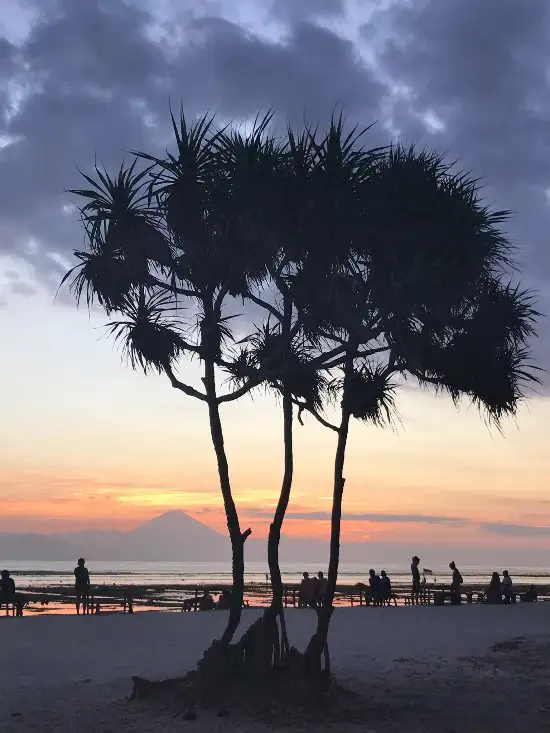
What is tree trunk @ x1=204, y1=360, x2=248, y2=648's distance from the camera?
43.2 ft

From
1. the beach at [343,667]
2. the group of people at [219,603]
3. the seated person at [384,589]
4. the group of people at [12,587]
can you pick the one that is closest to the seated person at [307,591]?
the beach at [343,667]

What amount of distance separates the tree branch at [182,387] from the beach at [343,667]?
189 inches

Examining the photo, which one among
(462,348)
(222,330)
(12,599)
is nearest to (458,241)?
(462,348)

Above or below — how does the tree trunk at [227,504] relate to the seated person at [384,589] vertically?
above

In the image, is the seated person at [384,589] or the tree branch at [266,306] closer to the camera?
the tree branch at [266,306]

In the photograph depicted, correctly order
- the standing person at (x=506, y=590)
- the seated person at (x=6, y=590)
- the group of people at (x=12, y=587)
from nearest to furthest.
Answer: the seated person at (x=6, y=590), the group of people at (x=12, y=587), the standing person at (x=506, y=590)

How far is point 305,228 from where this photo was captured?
13.0 metres

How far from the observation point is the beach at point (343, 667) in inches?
514

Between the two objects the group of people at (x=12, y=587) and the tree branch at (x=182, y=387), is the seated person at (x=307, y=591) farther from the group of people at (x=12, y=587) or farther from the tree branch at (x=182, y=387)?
the tree branch at (x=182, y=387)

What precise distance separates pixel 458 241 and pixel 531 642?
12.7 meters

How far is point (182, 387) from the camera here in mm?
14062

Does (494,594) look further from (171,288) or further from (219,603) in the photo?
(171,288)

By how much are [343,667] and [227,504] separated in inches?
237

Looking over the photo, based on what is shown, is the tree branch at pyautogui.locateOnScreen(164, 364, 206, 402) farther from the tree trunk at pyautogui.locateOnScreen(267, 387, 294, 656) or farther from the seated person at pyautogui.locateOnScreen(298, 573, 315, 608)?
the seated person at pyautogui.locateOnScreen(298, 573, 315, 608)
